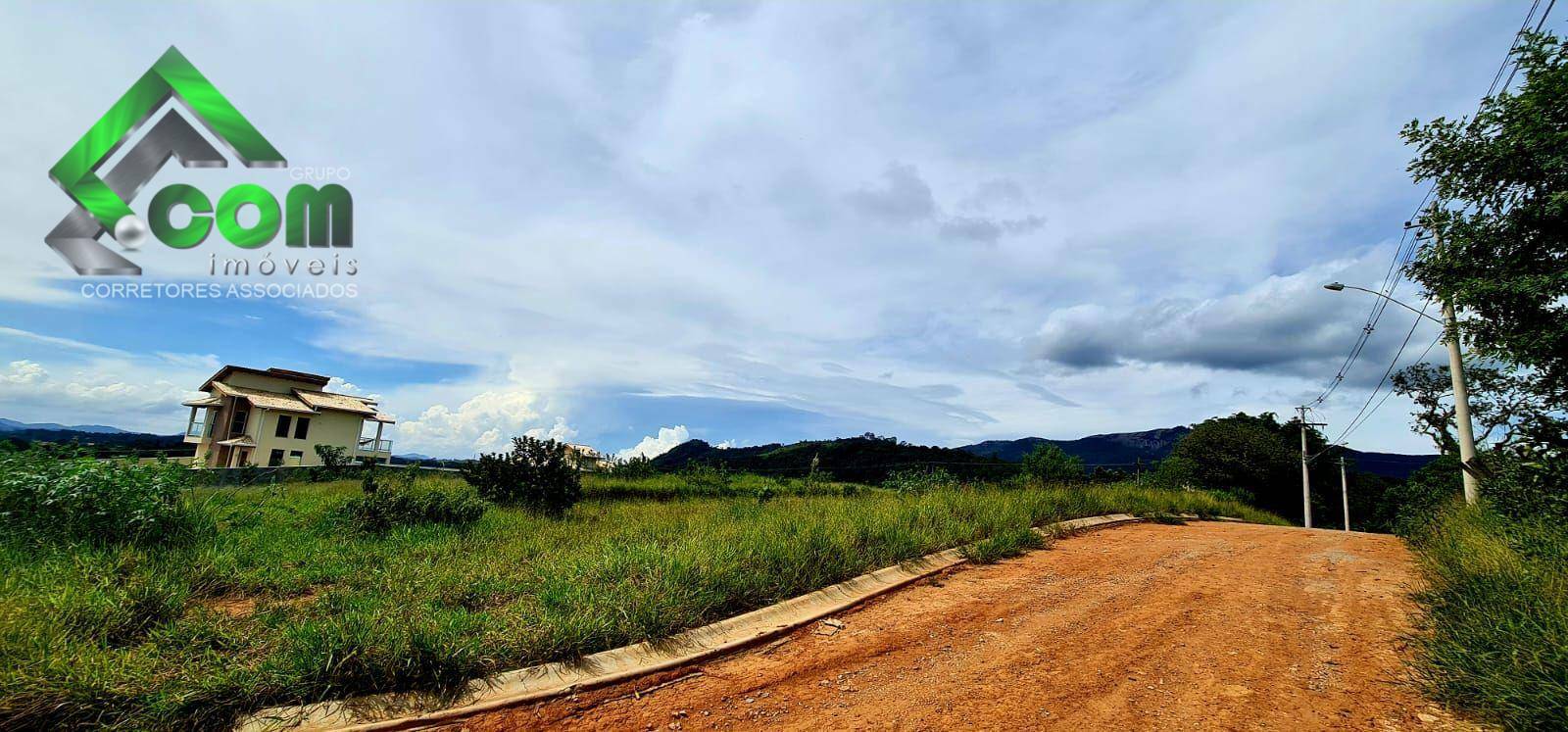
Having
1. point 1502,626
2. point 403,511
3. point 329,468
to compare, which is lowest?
point 329,468

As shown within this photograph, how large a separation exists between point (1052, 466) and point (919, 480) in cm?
487

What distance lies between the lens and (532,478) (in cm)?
1148

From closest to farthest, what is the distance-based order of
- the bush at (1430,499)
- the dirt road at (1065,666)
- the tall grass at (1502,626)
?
the tall grass at (1502,626)
the dirt road at (1065,666)
the bush at (1430,499)

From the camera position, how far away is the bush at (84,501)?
5.79 m

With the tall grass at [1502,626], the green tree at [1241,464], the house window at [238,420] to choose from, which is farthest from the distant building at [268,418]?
the green tree at [1241,464]

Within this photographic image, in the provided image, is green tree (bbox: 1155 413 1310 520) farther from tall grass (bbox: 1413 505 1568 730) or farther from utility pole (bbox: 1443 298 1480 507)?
tall grass (bbox: 1413 505 1568 730)

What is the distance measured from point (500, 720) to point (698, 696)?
3.71 feet

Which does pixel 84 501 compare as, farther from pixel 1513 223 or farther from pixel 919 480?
pixel 1513 223

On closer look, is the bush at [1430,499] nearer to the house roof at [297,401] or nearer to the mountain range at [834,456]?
the mountain range at [834,456]

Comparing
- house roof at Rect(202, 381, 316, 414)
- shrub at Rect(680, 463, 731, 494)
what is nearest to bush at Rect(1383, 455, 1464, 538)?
shrub at Rect(680, 463, 731, 494)

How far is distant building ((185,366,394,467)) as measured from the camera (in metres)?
31.8

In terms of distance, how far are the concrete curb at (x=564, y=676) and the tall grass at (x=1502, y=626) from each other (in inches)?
151

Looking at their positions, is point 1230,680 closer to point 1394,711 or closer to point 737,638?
point 1394,711

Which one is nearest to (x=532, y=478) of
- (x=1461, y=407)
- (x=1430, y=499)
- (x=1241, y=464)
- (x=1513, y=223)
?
(x=1513, y=223)
